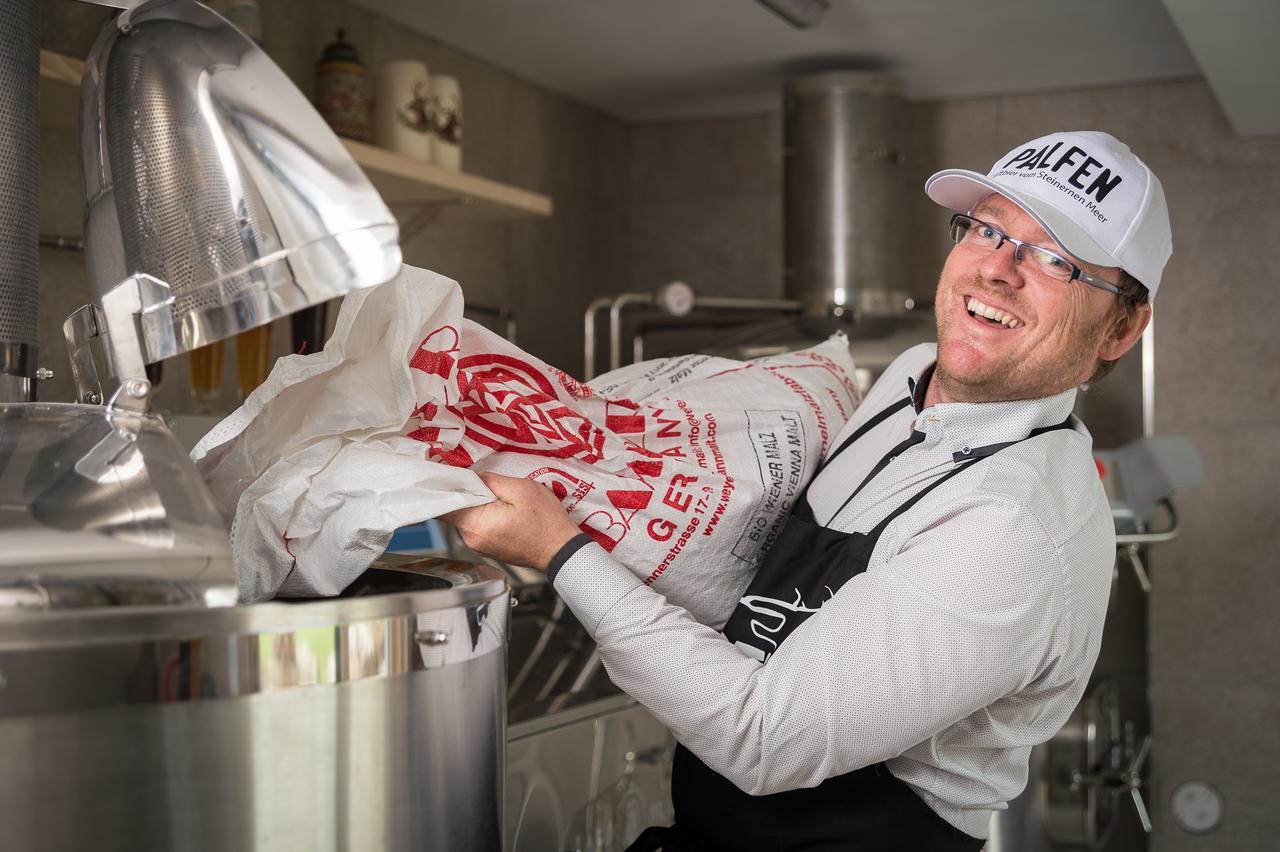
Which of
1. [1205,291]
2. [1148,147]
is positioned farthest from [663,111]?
[1205,291]

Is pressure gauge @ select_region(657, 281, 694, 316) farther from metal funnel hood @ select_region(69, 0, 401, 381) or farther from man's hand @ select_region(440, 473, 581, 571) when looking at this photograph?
metal funnel hood @ select_region(69, 0, 401, 381)

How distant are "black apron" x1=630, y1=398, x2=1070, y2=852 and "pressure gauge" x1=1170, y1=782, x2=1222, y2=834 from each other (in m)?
2.36

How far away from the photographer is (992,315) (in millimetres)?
1243

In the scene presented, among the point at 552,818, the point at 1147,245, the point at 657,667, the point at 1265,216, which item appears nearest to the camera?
the point at 657,667

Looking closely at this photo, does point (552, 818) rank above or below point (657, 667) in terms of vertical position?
below

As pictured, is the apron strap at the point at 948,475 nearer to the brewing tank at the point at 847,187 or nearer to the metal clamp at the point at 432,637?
the metal clamp at the point at 432,637

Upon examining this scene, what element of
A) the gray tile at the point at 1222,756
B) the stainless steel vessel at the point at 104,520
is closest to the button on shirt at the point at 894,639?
the stainless steel vessel at the point at 104,520

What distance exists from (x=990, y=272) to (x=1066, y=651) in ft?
1.21

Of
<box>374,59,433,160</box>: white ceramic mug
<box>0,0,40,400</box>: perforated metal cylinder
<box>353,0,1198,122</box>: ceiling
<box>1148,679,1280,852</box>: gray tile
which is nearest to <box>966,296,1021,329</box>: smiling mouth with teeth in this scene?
<box>0,0,40,400</box>: perforated metal cylinder

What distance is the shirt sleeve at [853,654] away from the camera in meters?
1.06

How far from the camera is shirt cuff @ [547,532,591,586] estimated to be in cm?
106

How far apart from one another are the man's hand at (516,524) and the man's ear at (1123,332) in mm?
597

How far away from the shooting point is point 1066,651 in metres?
1.13

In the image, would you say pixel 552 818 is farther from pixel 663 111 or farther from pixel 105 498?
pixel 663 111
